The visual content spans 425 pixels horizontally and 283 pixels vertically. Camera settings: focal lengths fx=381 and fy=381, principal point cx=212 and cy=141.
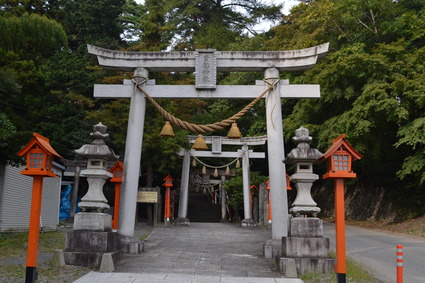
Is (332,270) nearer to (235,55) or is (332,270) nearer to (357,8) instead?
(235,55)

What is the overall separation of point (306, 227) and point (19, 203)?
11735 millimetres

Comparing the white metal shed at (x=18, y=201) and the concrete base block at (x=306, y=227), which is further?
the white metal shed at (x=18, y=201)

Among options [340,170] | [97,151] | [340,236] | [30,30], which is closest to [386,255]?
[340,236]

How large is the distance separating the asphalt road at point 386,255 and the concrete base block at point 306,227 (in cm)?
152

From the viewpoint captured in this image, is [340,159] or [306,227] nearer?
[340,159]

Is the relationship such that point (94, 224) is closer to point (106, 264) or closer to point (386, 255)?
point (106, 264)

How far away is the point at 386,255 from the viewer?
422 inches

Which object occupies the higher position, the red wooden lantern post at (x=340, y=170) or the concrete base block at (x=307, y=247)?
the red wooden lantern post at (x=340, y=170)

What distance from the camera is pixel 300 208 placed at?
8125 millimetres

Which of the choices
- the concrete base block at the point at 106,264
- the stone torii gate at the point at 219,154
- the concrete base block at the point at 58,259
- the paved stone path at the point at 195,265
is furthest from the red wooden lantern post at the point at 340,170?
the stone torii gate at the point at 219,154

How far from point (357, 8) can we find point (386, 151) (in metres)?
7.59

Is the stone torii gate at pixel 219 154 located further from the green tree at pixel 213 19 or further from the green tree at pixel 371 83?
the green tree at pixel 213 19

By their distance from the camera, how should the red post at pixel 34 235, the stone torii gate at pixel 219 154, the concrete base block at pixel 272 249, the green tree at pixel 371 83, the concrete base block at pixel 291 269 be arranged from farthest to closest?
the stone torii gate at pixel 219 154, the green tree at pixel 371 83, the concrete base block at pixel 272 249, the concrete base block at pixel 291 269, the red post at pixel 34 235

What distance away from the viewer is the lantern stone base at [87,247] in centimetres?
801
